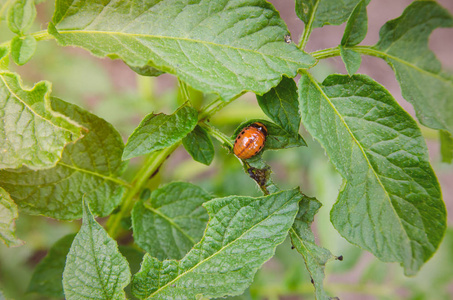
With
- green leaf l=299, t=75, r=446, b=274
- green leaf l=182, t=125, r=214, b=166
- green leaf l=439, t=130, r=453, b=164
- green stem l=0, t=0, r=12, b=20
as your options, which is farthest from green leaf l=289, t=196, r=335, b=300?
green stem l=0, t=0, r=12, b=20

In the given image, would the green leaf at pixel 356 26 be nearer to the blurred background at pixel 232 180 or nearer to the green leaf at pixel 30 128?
the blurred background at pixel 232 180

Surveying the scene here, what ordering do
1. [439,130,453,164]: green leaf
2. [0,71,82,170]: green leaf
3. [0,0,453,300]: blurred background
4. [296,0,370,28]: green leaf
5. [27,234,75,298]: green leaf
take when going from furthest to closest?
[0,0,453,300]: blurred background
[27,234,75,298]: green leaf
[439,130,453,164]: green leaf
[296,0,370,28]: green leaf
[0,71,82,170]: green leaf

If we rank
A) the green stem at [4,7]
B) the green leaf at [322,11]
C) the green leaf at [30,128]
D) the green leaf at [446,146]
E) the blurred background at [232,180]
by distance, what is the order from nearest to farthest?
the green leaf at [30,128] < the green stem at [4,7] < the green leaf at [322,11] < the green leaf at [446,146] < the blurred background at [232,180]

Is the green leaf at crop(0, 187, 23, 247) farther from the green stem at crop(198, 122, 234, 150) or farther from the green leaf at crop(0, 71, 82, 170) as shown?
the green stem at crop(198, 122, 234, 150)

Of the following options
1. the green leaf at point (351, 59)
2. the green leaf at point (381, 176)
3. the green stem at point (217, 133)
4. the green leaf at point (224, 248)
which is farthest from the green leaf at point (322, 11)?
the green leaf at point (224, 248)

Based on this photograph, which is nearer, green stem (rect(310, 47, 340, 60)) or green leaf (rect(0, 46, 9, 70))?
green leaf (rect(0, 46, 9, 70))

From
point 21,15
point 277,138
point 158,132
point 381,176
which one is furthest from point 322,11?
point 21,15

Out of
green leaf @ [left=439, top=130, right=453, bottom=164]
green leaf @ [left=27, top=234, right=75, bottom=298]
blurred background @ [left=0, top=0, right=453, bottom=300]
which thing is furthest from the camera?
blurred background @ [left=0, top=0, right=453, bottom=300]
